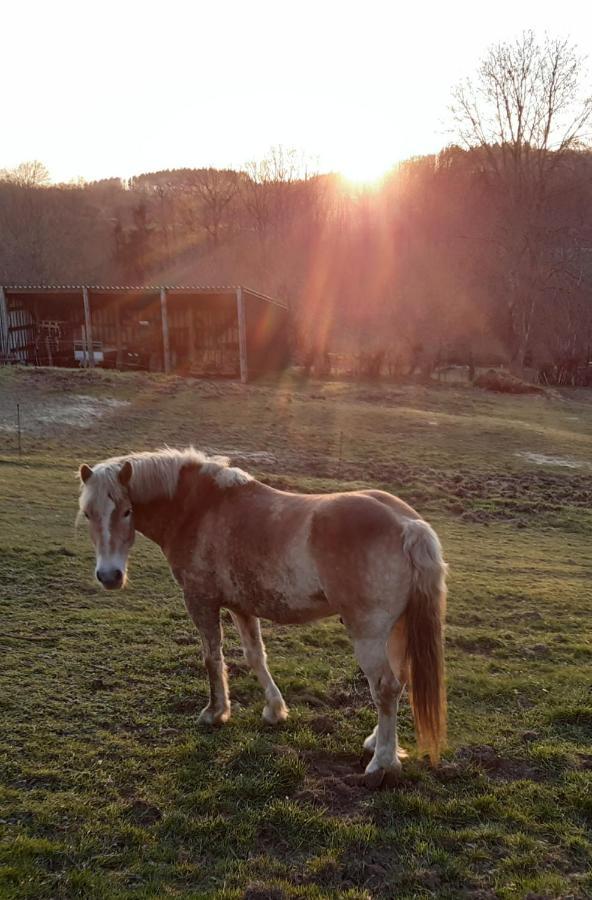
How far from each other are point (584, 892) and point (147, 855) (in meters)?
2.28

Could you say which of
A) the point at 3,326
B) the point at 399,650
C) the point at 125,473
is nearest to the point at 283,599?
the point at 399,650

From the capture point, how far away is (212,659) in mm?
4734

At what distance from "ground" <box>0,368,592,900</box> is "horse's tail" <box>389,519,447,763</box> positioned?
0.38 meters

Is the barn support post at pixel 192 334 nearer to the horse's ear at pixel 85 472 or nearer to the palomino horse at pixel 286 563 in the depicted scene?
the palomino horse at pixel 286 563

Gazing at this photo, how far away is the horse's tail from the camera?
385 cm

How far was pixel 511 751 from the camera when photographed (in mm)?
4398

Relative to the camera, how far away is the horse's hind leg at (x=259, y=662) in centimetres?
475

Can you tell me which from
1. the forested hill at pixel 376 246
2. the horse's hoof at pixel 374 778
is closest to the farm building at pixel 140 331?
the forested hill at pixel 376 246

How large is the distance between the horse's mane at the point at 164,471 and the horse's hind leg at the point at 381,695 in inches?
61.0

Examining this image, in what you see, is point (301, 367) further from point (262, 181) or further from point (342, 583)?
point (262, 181)

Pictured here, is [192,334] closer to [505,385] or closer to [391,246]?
[505,385]

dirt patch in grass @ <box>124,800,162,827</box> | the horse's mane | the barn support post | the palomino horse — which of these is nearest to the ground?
dirt patch in grass @ <box>124,800,162,827</box>

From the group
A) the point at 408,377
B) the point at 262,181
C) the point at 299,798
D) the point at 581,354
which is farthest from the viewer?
the point at 262,181

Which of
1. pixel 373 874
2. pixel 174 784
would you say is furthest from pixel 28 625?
pixel 373 874
